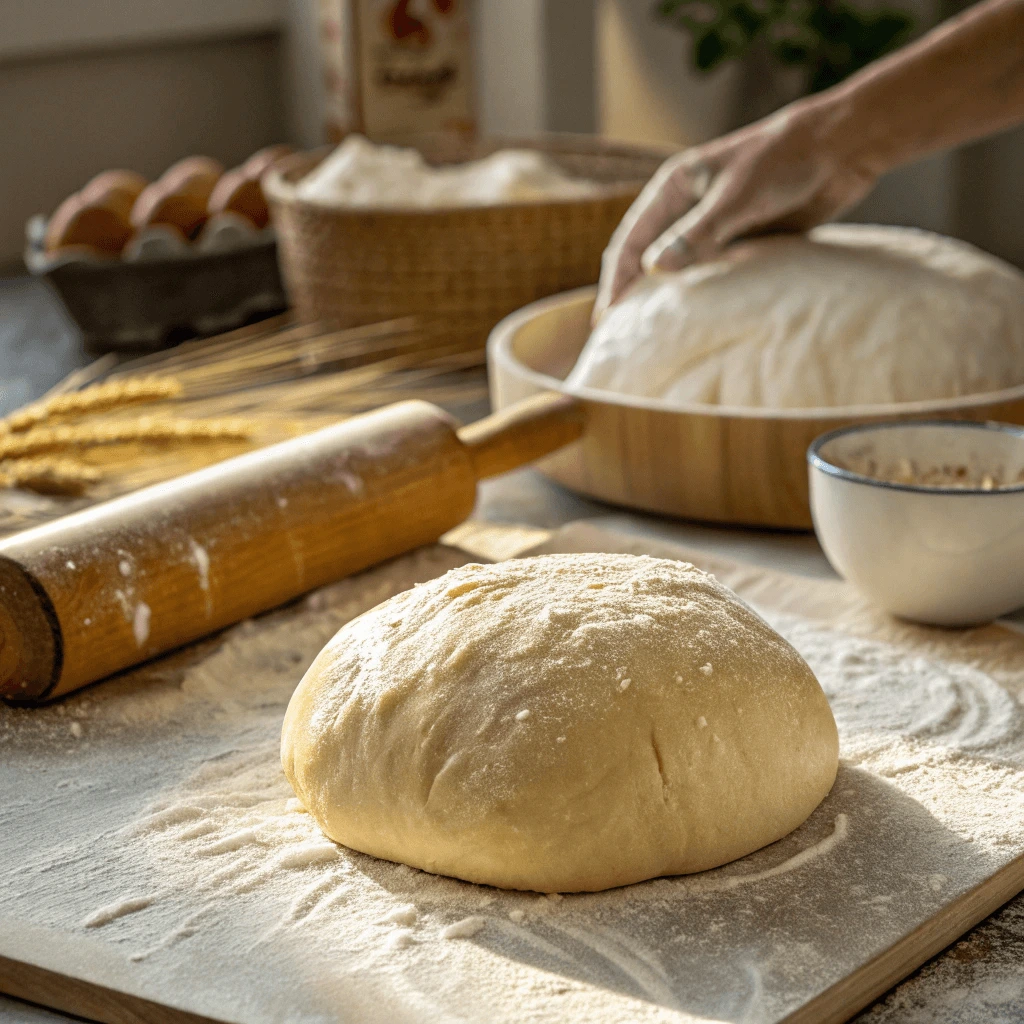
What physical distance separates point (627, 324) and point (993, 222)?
2.34 metres

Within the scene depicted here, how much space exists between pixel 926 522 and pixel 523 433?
0.48 m

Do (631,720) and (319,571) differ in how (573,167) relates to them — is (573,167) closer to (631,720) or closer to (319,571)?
(319,571)

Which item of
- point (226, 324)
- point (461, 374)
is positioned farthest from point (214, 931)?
point (226, 324)

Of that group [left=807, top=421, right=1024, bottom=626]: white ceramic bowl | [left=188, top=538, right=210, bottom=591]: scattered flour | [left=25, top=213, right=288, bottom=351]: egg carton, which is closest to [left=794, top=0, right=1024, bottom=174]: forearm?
[left=807, top=421, right=1024, bottom=626]: white ceramic bowl

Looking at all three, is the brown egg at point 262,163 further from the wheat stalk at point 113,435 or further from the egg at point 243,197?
the wheat stalk at point 113,435

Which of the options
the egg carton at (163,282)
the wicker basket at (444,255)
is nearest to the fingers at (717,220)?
the wicker basket at (444,255)

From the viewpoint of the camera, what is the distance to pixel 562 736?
0.84 meters

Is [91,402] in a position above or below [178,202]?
below

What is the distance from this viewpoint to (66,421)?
4.87 ft

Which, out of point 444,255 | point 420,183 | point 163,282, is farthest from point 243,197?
point 444,255

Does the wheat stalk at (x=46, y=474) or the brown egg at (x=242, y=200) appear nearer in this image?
the wheat stalk at (x=46, y=474)

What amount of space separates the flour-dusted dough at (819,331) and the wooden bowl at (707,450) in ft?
0.13

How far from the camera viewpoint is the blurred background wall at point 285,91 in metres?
2.97

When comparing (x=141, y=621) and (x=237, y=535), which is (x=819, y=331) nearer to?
(x=237, y=535)
